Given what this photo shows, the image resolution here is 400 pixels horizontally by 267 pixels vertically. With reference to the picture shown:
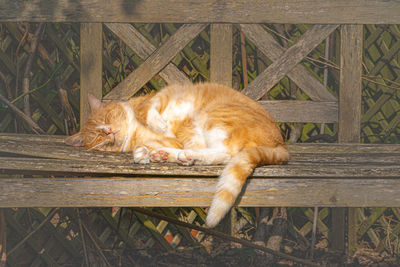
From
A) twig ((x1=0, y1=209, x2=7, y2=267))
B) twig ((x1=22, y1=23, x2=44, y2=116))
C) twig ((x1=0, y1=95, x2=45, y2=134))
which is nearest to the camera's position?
twig ((x1=0, y1=209, x2=7, y2=267))

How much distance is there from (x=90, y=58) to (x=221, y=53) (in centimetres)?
87

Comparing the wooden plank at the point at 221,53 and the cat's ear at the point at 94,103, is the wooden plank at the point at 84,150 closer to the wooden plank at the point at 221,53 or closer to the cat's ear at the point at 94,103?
the cat's ear at the point at 94,103

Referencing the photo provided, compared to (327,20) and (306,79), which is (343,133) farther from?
(327,20)

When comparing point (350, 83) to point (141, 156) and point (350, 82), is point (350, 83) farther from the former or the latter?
point (141, 156)

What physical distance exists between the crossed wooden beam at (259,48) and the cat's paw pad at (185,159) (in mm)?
1071

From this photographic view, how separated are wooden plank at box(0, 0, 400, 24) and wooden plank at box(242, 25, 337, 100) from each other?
3.3 inches

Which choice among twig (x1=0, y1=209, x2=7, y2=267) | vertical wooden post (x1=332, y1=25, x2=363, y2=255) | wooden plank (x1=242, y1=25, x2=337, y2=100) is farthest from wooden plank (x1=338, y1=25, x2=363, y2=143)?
twig (x1=0, y1=209, x2=7, y2=267)

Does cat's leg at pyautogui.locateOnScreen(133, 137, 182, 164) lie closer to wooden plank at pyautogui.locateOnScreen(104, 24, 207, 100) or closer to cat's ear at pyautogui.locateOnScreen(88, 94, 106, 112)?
cat's ear at pyautogui.locateOnScreen(88, 94, 106, 112)

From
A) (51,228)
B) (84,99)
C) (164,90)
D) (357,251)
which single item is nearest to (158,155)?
(164,90)

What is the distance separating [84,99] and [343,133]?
1.74 meters

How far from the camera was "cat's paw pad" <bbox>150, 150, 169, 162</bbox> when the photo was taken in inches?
71.2

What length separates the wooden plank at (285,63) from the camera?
105 inches

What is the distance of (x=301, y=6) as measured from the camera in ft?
8.66

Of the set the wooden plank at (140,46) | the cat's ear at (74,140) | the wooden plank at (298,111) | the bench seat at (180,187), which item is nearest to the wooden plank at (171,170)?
the bench seat at (180,187)
